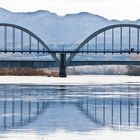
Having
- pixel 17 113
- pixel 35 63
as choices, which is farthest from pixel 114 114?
pixel 35 63

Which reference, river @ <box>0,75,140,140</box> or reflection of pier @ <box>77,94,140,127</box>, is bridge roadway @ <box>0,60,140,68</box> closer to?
reflection of pier @ <box>77,94,140,127</box>

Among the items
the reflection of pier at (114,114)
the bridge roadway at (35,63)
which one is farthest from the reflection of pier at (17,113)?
the bridge roadway at (35,63)

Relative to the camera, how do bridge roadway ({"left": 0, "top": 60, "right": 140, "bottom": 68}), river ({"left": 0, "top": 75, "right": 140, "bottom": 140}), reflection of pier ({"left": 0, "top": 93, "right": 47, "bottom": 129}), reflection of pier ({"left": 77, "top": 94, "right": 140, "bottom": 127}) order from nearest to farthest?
river ({"left": 0, "top": 75, "right": 140, "bottom": 140}), reflection of pier ({"left": 0, "top": 93, "right": 47, "bottom": 129}), reflection of pier ({"left": 77, "top": 94, "right": 140, "bottom": 127}), bridge roadway ({"left": 0, "top": 60, "right": 140, "bottom": 68})

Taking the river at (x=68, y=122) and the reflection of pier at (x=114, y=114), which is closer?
the river at (x=68, y=122)

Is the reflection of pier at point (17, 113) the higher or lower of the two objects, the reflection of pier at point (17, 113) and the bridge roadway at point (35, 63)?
the higher

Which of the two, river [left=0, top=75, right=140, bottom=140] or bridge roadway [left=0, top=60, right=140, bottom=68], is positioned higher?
river [left=0, top=75, right=140, bottom=140]

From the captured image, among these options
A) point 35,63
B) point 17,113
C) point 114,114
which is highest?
point 17,113

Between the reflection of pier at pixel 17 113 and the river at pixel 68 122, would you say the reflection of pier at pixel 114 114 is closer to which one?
the river at pixel 68 122

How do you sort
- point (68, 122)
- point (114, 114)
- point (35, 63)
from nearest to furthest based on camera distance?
1. point (68, 122)
2. point (114, 114)
3. point (35, 63)

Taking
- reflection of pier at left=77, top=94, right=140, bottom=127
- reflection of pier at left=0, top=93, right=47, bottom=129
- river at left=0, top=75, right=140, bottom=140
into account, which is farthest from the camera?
reflection of pier at left=77, top=94, right=140, bottom=127

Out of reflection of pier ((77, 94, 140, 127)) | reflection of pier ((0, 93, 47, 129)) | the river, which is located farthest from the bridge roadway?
the river

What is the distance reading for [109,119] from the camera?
36.2 meters

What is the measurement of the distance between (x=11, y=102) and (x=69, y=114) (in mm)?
11910

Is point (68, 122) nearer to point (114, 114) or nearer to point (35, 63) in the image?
point (114, 114)
